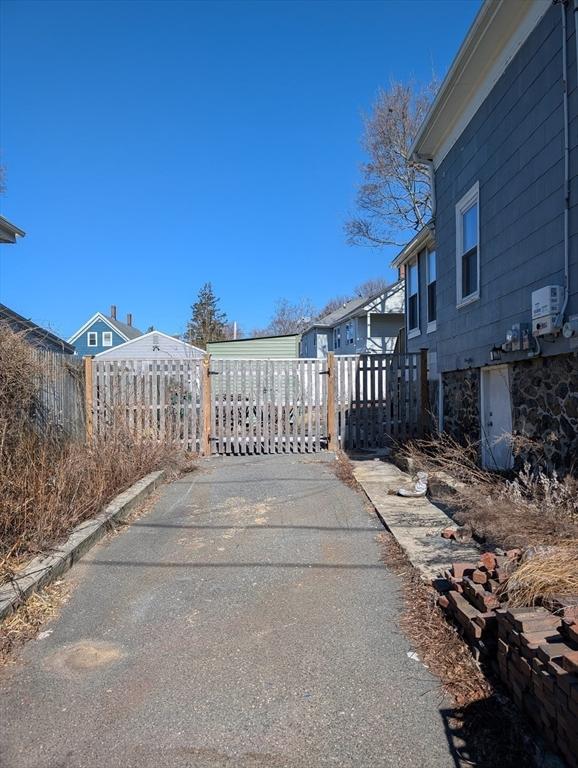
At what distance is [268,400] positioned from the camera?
36.0 feet

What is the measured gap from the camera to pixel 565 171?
18.1ft

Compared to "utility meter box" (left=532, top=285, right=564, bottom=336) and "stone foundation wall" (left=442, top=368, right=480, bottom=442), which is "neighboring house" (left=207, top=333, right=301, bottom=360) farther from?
"utility meter box" (left=532, top=285, right=564, bottom=336)

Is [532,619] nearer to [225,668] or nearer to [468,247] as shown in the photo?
[225,668]

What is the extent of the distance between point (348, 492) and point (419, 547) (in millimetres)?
2641

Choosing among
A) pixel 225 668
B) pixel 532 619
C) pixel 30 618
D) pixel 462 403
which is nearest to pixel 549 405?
pixel 462 403

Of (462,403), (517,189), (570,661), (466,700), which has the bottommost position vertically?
(466,700)

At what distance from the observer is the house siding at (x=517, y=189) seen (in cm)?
565

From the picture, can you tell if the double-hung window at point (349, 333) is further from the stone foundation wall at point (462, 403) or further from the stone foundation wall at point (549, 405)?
the stone foundation wall at point (549, 405)

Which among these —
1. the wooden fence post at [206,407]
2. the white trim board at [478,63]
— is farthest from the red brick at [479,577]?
the wooden fence post at [206,407]

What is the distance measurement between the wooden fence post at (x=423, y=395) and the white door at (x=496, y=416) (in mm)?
2889

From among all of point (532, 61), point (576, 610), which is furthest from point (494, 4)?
point (576, 610)

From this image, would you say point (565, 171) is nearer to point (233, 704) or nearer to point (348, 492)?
point (348, 492)

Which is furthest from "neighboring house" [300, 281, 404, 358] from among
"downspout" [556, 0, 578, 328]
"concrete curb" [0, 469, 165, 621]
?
"concrete curb" [0, 469, 165, 621]

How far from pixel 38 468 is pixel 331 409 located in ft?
21.0
